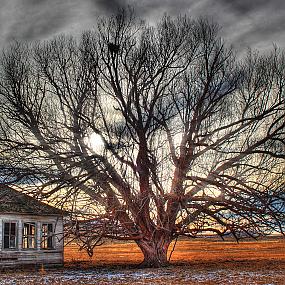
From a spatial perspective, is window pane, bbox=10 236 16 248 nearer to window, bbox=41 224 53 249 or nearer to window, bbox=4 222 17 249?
window, bbox=4 222 17 249

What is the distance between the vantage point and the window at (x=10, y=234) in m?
29.7

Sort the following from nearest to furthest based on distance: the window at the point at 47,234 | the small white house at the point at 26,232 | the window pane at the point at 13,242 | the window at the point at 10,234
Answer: the small white house at the point at 26,232 < the window at the point at 10,234 < the window pane at the point at 13,242 < the window at the point at 47,234

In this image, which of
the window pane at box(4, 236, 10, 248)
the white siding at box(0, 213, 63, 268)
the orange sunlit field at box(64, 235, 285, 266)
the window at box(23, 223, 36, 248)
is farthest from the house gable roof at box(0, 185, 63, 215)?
the orange sunlit field at box(64, 235, 285, 266)

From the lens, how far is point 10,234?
29859 mm

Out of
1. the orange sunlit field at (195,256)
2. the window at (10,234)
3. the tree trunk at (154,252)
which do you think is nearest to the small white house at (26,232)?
the window at (10,234)

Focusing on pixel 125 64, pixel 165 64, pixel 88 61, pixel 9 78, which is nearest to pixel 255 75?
pixel 165 64

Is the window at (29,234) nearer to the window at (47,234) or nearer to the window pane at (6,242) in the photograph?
the window at (47,234)

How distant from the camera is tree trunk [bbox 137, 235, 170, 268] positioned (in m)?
28.7

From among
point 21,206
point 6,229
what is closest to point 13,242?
point 6,229

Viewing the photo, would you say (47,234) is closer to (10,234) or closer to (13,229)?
(13,229)

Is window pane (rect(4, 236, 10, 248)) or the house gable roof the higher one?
the house gable roof

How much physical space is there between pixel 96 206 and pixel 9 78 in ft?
31.4

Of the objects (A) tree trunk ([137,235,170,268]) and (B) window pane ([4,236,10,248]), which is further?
(B) window pane ([4,236,10,248])

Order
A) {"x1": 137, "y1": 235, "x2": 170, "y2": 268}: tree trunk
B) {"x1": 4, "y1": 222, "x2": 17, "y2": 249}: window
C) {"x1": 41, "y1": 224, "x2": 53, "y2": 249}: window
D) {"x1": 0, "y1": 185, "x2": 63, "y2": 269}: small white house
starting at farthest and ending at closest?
{"x1": 41, "y1": 224, "x2": 53, "y2": 249}: window → {"x1": 4, "y1": 222, "x2": 17, "y2": 249}: window → {"x1": 0, "y1": 185, "x2": 63, "y2": 269}: small white house → {"x1": 137, "y1": 235, "x2": 170, "y2": 268}: tree trunk
